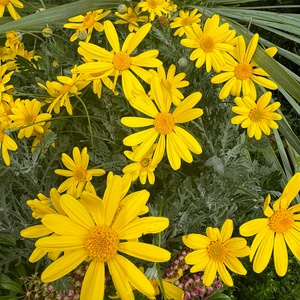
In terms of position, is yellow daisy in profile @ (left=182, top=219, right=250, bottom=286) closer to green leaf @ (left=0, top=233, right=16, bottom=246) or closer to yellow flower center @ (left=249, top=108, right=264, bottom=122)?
yellow flower center @ (left=249, top=108, right=264, bottom=122)

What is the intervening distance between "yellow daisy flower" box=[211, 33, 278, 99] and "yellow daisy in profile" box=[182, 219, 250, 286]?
31 cm

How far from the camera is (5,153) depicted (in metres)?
0.96

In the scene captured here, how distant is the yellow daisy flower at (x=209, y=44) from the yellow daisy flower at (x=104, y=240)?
0.42m

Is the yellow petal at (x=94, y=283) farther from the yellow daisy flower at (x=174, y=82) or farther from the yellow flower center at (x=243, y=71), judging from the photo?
the yellow flower center at (x=243, y=71)

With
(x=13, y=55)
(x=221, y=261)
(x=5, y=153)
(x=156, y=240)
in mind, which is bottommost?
(x=221, y=261)

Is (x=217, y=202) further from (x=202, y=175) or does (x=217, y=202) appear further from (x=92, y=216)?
(x=92, y=216)

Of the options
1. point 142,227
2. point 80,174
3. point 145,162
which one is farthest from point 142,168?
point 142,227

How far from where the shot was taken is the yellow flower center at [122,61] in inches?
37.7

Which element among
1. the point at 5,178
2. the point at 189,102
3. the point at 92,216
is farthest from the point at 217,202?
the point at 5,178

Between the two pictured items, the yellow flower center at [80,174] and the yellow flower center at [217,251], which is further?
the yellow flower center at [80,174]

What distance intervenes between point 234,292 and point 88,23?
82cm

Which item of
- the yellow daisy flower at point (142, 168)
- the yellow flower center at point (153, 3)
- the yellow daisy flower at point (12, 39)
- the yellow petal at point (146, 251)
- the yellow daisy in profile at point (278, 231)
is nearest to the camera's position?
the yellow petal at point (146, 251)

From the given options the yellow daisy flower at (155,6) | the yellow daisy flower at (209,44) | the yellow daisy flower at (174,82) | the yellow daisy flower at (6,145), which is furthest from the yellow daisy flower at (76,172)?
the yellow daisy flower at (155,6)

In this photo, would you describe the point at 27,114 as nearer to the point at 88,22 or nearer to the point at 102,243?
the point at 88,22
